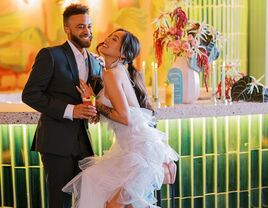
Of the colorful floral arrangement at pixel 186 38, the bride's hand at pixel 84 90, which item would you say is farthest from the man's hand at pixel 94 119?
the colorful floral arrangement at pixel 186 38

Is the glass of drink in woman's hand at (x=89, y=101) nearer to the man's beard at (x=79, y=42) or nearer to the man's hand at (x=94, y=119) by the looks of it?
the man's hand at (x=94, y=119)

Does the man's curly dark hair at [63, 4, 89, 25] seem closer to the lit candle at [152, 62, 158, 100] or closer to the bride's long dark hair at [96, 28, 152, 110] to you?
the bride's long dark hair at [96, 28, 152, 110]

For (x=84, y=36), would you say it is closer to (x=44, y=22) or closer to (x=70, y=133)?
(x=70, y=133)

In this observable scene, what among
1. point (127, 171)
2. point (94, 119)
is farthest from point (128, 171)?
point (94, 119)

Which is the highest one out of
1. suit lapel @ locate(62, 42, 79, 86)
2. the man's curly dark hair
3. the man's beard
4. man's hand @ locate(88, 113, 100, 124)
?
the man's curly dark hair

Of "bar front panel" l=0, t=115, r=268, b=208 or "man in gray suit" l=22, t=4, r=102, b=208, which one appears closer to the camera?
"man in gray suit" l=22, t=4, r=102, b=208

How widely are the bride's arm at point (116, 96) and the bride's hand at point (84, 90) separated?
11cm

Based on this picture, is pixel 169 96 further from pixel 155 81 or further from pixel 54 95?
pixel 54 95

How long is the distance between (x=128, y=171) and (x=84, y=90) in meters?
0.48

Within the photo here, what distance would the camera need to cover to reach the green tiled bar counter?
2.88m

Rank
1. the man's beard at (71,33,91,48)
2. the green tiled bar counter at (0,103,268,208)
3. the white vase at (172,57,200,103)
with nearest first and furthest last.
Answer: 1. the man's beard at (71,33,91,48)
2. the green tiled bar counter at (0,103,268,208)
3. the white vase at (172,57,200,103)

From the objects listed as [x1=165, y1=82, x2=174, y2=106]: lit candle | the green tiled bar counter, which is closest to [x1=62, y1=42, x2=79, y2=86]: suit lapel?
the green tiled bar counter

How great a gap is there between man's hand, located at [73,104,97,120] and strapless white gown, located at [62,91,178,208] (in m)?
0.12

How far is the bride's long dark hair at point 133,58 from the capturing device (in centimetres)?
231
